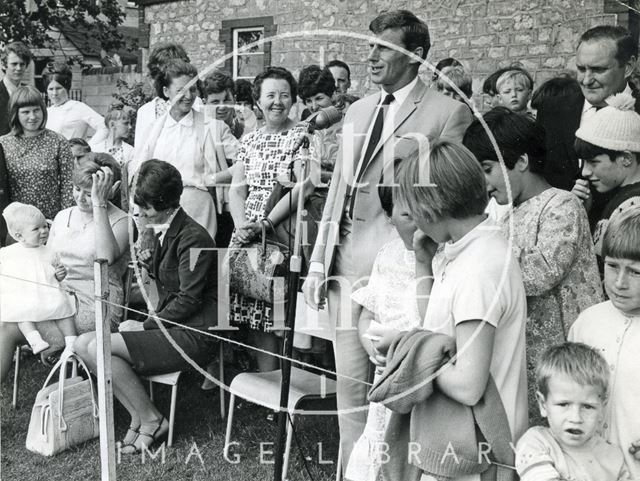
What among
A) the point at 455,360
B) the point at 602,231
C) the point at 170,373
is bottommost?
the point at 170,373

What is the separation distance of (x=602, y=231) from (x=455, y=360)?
1180mm

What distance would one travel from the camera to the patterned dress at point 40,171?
5.37m

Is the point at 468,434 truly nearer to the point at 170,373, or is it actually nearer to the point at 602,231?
the point at 602,231

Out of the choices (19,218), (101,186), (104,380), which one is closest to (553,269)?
(104,380)

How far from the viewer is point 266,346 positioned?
4.64 metres

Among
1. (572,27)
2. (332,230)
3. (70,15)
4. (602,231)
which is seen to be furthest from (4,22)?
(602,231)

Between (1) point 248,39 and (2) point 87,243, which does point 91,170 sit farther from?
(1) point 248,39

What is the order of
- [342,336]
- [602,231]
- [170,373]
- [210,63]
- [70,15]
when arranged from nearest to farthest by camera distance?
[602,231], [342,336], [170,373], [210,63], [70,15]

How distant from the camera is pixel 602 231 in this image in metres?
2.96

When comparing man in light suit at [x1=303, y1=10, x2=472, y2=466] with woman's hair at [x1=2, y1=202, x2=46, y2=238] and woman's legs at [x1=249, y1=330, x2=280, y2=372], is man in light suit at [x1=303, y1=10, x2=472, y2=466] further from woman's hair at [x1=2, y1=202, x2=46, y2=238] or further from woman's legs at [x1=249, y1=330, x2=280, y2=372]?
woman's hair at [x1=2, y1=202, x2=46, y2=238]

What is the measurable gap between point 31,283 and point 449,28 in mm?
4595

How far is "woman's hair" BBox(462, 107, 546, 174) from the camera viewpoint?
2.58 meters

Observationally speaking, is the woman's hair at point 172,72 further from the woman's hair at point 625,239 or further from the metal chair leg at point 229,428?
the woman's hair at point 625,239

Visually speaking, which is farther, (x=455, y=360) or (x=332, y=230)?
(x=332, y=230)
